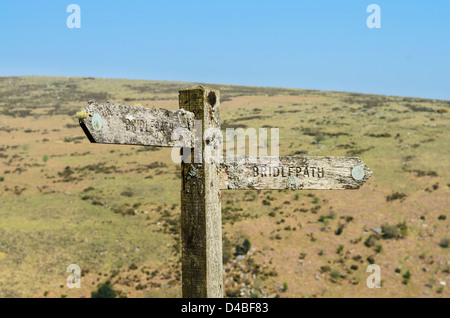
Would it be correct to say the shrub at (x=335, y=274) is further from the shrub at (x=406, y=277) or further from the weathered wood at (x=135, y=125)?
the weathered wood at (x=135, y=125)

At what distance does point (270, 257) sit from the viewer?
16375 mm

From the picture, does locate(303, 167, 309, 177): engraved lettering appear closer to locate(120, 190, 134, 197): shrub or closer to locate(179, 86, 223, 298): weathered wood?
locate(179, 86, 223, 298): weathered wood

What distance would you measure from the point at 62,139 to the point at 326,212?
112 feet

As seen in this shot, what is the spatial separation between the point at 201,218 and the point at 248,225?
16.8 m

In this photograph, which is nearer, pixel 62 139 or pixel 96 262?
pixel 96 262

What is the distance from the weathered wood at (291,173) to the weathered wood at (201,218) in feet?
0.73

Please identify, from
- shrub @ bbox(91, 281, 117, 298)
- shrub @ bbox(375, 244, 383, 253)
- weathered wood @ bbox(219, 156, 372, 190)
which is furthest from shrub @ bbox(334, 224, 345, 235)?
weathered wood @ bbox(219, 156, 372, 190)

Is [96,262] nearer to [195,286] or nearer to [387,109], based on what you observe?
[195,286]

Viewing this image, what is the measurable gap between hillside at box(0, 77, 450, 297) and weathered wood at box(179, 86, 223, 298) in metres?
3.52

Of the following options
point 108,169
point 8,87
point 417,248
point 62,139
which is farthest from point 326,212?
point 8,87

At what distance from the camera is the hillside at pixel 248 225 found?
48.1ft

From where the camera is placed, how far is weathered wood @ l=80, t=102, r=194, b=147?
7.50 ft

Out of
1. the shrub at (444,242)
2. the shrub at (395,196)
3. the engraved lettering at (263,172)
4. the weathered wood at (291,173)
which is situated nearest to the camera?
the weathered wood at (291,173)

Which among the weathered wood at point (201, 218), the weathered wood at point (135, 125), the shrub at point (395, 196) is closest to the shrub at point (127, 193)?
the shrub at point (395, 196)
